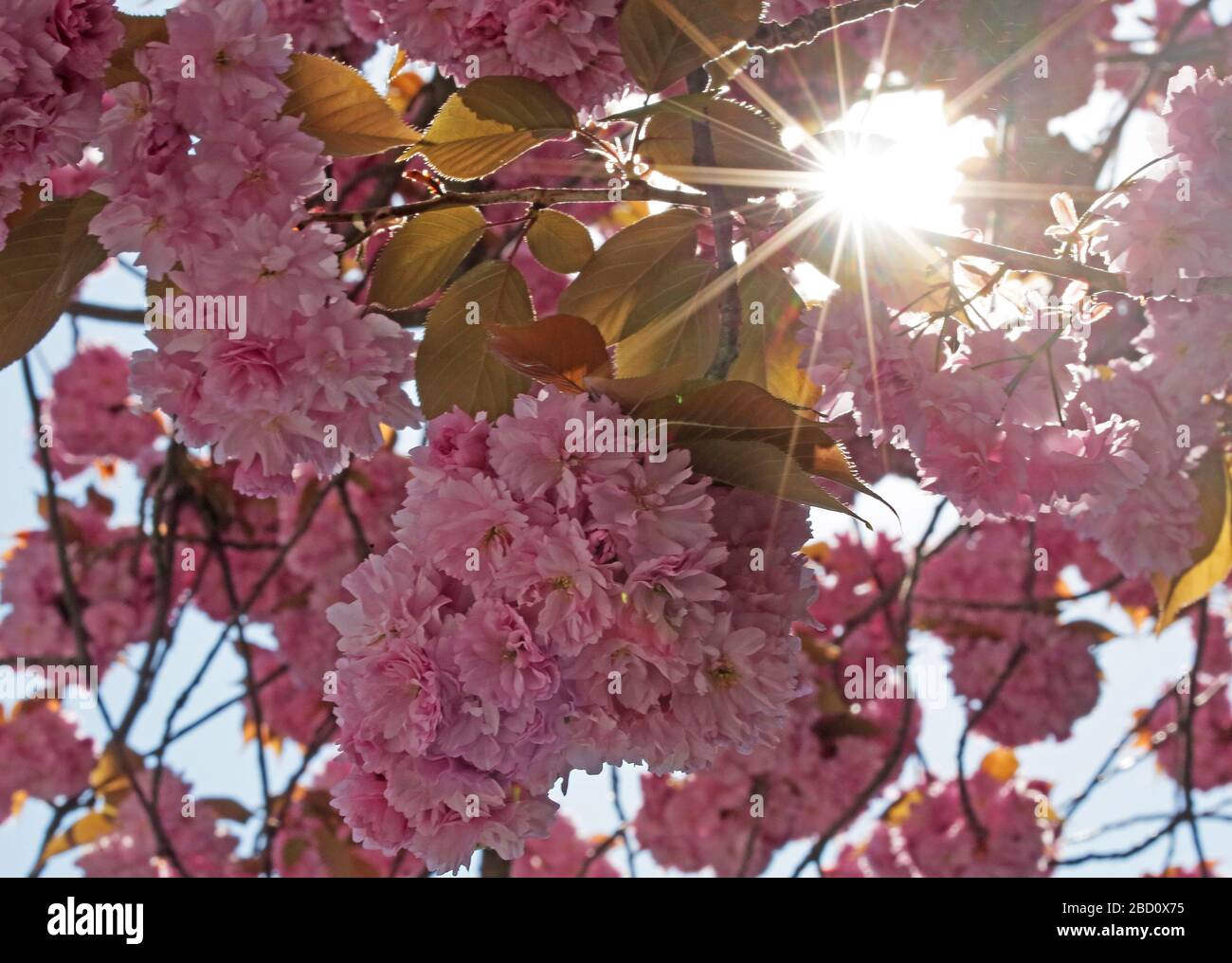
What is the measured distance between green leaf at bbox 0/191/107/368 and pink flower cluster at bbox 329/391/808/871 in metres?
0.36

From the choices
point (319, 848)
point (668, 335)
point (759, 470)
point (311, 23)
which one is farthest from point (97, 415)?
point (759, 470)

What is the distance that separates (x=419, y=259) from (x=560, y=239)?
157 mm

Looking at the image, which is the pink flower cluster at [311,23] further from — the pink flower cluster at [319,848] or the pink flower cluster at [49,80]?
the pink flower cluster at [319,848]

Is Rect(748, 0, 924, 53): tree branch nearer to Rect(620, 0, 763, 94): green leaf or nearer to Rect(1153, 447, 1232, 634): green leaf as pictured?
Rect(620, 0, 763, 94): green leaf

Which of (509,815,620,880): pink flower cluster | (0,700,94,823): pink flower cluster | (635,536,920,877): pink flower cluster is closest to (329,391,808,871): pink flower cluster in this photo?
(635,536,920,877): pink flower cluster

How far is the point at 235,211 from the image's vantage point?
2.85ft

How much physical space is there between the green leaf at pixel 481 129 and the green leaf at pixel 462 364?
10 cm

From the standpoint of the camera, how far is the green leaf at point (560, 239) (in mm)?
1078

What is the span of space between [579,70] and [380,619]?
54 cm

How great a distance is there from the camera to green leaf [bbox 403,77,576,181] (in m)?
0.93

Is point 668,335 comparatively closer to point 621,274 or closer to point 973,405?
point 621,274

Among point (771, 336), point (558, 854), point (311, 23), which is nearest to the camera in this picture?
point (771, 336)

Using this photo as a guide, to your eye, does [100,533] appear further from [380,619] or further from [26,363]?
[380,619]

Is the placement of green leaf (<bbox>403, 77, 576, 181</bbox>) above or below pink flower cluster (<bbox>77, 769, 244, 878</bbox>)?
above
